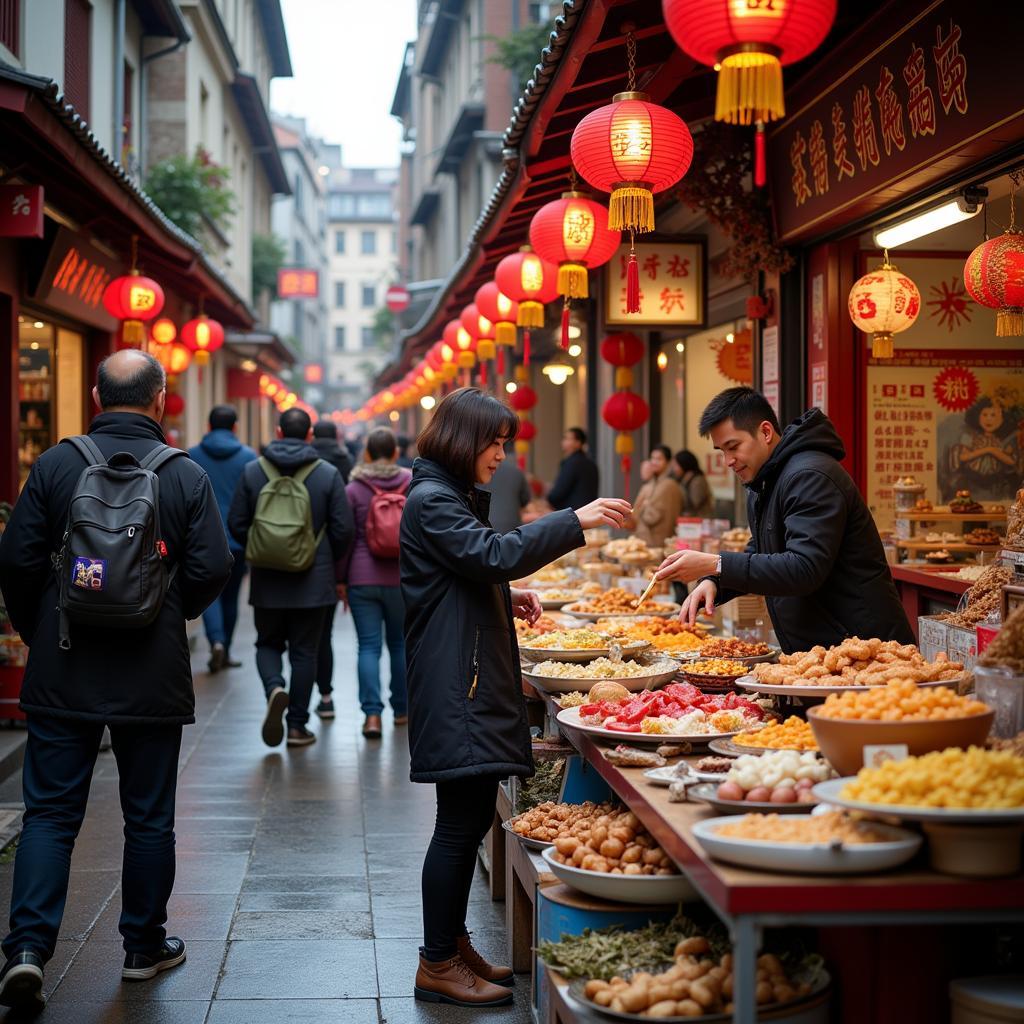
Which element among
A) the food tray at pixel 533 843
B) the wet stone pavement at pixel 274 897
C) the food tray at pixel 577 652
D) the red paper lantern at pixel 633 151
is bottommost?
the wet stone pavement at pixel 274 897

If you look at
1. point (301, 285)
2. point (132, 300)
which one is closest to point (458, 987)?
point (132, 300)

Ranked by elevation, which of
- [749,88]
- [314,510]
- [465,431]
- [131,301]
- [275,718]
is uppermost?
[131,301]

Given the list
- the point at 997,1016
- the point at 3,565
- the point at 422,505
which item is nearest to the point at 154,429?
the point at 3,565

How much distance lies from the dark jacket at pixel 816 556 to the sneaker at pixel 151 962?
2571 mm

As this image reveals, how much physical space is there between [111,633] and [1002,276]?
4.69m

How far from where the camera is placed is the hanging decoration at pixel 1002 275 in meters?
6.61

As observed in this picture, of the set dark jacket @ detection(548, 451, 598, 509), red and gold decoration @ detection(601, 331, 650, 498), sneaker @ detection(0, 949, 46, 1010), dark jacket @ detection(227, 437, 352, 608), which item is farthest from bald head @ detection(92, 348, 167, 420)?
dark jacket @ detection(548, 451, 598, 509)

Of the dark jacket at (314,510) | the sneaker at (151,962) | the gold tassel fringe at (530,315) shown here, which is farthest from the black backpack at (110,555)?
the gold tassel fringe at (530,315)

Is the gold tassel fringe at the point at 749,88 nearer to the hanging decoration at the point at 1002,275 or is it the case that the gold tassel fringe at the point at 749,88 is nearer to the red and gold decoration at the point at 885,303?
the hanging decoration at the point at 1002,275

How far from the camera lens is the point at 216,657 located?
40.4 feet

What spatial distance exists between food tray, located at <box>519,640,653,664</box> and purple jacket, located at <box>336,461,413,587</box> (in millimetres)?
3577

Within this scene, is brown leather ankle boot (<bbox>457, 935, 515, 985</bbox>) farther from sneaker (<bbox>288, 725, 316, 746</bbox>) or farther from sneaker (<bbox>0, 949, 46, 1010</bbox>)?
sneaker (<bbox>288, 725, 316, 746</bbox>)

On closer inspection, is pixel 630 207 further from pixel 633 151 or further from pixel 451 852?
pixel 451 852

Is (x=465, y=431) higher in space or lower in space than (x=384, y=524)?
higher
